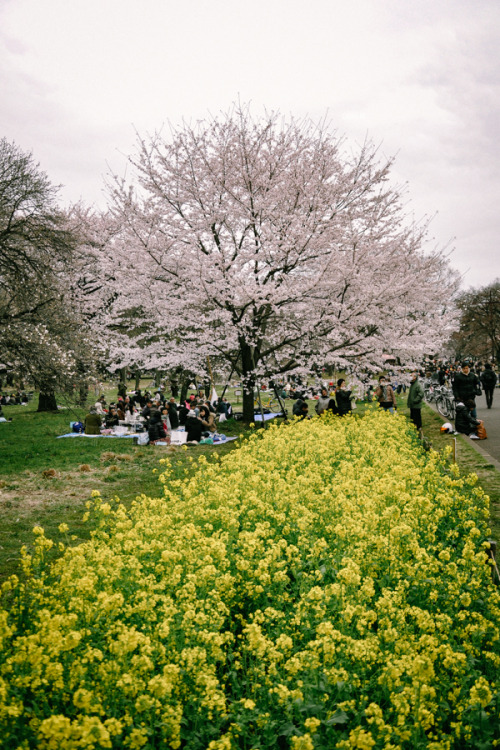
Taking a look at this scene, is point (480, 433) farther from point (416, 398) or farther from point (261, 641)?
point (261, 641)

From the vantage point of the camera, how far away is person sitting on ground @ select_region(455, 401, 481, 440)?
51.8 ft

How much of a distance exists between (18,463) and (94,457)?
1.90m

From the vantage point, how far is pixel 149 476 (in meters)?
12.0

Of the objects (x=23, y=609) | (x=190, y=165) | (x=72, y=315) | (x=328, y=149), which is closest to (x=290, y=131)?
(x=328, y=149)

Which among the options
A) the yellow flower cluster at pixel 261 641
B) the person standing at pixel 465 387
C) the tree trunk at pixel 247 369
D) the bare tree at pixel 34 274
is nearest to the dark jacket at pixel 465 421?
the person standing at pixel 465 387

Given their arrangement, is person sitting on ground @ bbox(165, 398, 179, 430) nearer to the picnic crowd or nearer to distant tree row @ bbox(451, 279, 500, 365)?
the picnic crowd

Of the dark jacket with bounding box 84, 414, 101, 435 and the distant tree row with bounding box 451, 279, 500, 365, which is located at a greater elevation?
the distant tree row with bounding box 451, 279, 500, 365

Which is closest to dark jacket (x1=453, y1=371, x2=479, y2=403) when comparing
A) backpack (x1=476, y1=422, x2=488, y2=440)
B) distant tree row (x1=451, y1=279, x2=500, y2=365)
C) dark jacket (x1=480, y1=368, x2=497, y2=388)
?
backpack (x1=476, y1=422, x2=488, y2=440)

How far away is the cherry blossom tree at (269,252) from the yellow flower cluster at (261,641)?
11930mm

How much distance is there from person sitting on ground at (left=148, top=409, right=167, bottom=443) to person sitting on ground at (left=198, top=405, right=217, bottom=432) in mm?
1351

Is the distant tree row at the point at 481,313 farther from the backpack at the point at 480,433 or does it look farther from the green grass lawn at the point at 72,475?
the backpack at the point at 480,433

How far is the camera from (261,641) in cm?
321

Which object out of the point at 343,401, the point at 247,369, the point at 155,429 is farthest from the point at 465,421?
the point at 155,429

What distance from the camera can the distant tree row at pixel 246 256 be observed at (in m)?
16.4
